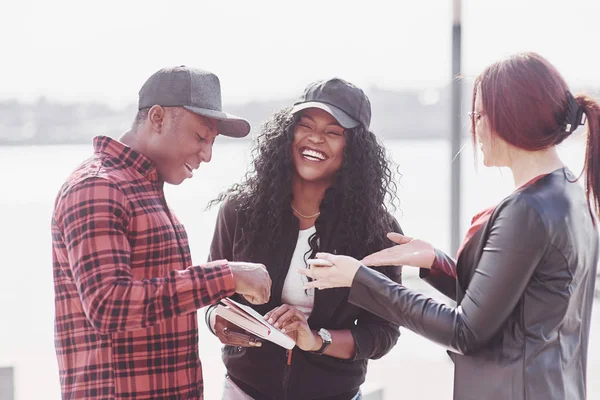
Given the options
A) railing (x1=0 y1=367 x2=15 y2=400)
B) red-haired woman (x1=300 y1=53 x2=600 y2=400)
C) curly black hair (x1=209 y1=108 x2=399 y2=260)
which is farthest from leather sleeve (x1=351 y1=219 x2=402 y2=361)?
railing (x1=0 y1=367 x2=15 y2=400)

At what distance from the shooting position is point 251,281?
5.62 ft

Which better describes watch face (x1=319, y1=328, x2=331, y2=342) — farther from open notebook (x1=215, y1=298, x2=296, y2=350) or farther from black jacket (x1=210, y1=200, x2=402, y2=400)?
open notebook (x1=215, y1=298, x2=296, y2=350)

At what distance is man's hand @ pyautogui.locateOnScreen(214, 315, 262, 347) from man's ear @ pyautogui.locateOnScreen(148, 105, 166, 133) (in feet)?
2.24

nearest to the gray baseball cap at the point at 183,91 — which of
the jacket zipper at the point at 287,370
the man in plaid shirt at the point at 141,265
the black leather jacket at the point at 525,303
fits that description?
the man in plaid shirt at the point at 141,265

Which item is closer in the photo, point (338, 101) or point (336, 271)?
point (336, 271)

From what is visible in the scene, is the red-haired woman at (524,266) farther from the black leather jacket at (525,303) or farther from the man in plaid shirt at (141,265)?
the man in plaid shirt at (141,265)

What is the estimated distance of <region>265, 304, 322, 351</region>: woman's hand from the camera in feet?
6.97

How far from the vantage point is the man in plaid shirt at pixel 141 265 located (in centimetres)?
158

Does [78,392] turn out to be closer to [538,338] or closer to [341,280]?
[341,280]

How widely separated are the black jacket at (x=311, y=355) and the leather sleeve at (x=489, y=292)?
0.48m

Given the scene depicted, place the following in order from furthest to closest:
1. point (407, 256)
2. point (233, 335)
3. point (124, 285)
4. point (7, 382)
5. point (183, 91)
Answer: point (7, 382)
point (233, 335)
point (407, 256)
point (183, 91)
point (124, 285)

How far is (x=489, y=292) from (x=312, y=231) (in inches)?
32.4

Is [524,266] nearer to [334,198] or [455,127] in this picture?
[334,198]

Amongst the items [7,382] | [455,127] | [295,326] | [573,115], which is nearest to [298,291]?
[295,326]
